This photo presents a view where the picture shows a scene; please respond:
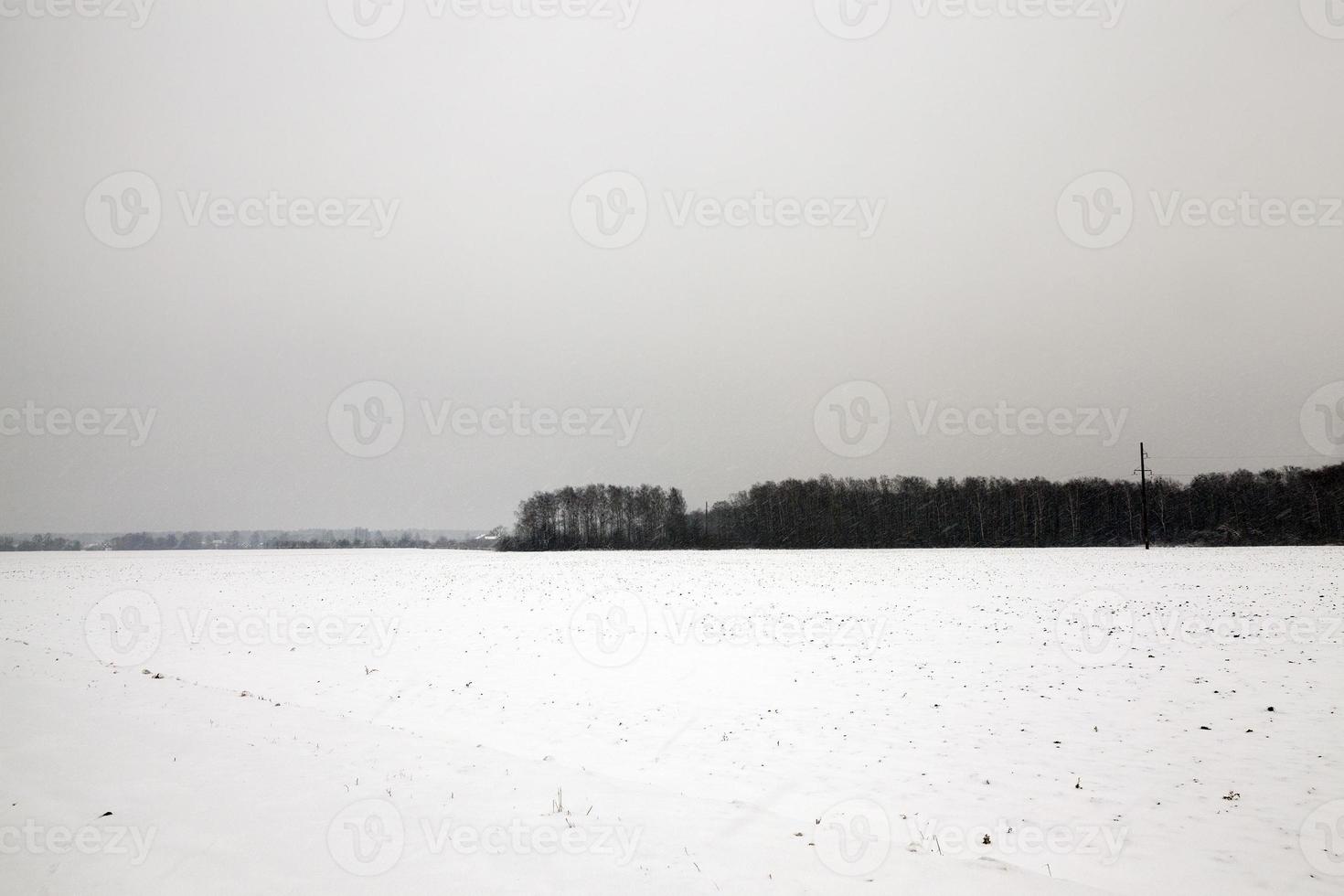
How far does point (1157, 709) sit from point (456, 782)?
35.7 feet

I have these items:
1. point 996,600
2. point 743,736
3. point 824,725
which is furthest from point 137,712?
point 996,600

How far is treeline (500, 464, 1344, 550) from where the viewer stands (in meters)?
84.7

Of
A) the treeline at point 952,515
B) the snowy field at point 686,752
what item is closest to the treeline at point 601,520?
the treeline at point 952,515

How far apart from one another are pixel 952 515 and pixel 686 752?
9592 centimetres

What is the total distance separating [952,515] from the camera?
9812 cm

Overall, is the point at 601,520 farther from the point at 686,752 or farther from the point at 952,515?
the point at 686,752

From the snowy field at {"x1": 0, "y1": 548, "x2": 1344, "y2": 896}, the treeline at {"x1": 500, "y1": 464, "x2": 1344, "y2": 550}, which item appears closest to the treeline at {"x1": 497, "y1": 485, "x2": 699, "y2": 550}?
the treeline at {"x1": 500, "y1": 464, "x2": 1344, "y2": 550}

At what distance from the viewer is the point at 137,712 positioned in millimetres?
11039

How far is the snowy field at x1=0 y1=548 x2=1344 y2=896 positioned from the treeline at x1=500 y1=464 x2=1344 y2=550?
68.8 metres

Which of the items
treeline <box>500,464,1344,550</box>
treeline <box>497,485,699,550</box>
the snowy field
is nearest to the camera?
the snowy field

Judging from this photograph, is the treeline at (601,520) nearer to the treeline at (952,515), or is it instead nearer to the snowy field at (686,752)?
the treeline at (952,515)

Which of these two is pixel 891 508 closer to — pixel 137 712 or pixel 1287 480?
pixel 1287 480

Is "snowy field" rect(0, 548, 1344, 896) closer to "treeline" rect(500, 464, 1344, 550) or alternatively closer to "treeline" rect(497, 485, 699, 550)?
"treeline" rect(500, 464, 1344, 550)

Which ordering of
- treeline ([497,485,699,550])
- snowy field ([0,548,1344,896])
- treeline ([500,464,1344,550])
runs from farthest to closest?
treeline ([497,485,699,550])
treeline ([500,464,1344,550])
snowy field ([0,548,1344,896])
